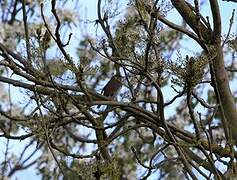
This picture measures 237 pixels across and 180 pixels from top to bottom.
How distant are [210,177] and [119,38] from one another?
1.86 ft

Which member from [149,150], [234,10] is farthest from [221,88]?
[149,150]

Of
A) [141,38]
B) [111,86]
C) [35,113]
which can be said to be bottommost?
[35,113]

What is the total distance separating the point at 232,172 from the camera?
1888 millimetres

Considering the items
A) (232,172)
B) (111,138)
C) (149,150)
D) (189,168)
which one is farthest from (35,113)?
(149,150)

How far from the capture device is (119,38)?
208 cm

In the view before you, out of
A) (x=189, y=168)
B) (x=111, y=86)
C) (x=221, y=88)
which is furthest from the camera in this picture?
(x=111, y=86)

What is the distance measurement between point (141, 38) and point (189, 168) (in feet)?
1.44

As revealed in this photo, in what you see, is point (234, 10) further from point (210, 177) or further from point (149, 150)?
point (149, 150)

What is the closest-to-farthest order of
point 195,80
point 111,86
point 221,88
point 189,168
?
point 195,80
point 189,168
point 221,88
point 111,86

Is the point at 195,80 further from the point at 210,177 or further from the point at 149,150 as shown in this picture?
the point at 149,150

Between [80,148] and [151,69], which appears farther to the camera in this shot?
[80,148]

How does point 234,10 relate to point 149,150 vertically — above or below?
below

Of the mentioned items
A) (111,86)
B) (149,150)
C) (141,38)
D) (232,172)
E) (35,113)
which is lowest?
(232,172)

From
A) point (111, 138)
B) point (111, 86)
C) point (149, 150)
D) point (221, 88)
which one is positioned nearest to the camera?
point (111, 138)
